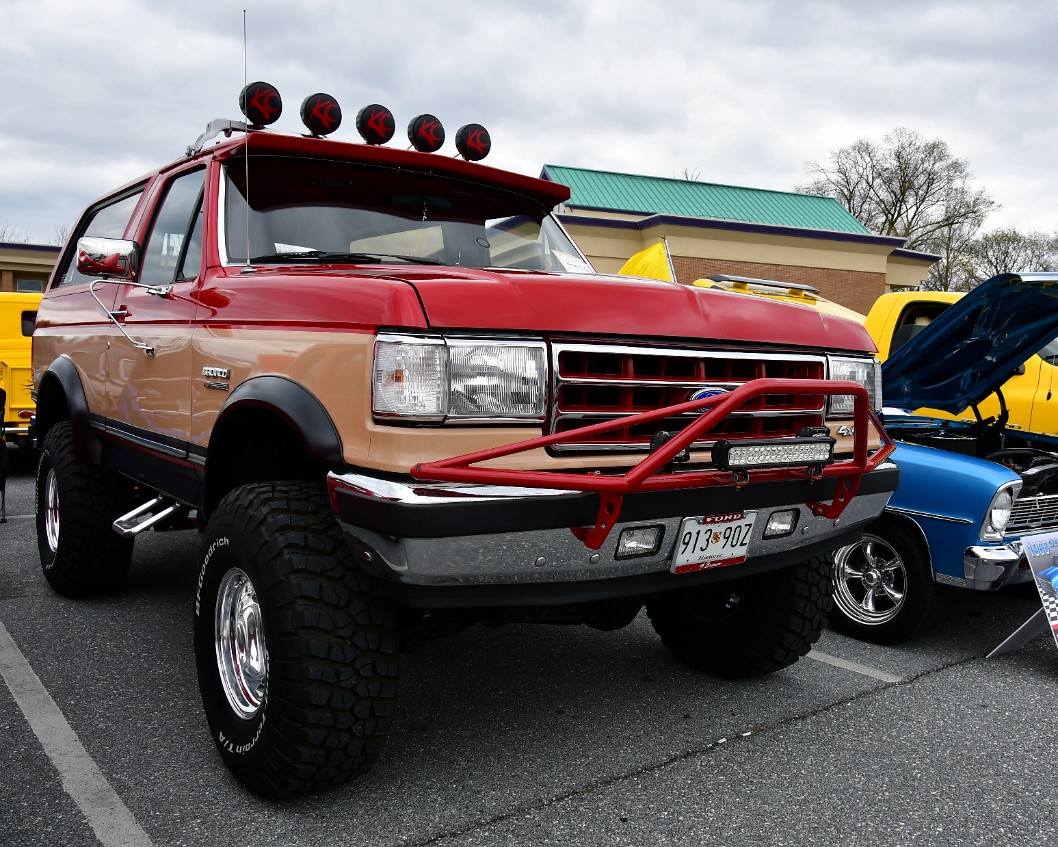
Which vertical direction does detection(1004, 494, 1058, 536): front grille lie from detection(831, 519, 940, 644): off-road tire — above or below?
above

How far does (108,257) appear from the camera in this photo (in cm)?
357

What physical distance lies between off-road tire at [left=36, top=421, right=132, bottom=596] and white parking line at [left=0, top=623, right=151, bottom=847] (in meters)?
0.70

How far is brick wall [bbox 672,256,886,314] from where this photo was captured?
75.6 feet

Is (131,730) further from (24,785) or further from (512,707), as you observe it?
(512,707)

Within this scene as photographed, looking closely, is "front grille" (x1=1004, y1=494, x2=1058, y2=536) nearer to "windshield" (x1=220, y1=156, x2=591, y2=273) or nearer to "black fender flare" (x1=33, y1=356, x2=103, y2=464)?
"windshield" (x1=220, y1=156, x2=591, y2=273)

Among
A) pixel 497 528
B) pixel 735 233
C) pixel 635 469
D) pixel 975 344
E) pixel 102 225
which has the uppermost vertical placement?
pixel 735 233

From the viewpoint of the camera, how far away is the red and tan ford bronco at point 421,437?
221 centimetres

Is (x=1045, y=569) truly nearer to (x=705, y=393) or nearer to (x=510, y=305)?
(x=705, y=393)

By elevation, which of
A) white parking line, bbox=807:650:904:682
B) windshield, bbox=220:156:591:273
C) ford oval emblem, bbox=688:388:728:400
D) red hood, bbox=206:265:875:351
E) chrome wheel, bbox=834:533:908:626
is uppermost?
windshield, bbox=220:156:591:273

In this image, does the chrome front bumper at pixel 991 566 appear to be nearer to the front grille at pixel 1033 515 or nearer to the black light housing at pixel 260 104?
the front grille at pixel 1033 515

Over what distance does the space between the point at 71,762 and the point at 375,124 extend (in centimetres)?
263

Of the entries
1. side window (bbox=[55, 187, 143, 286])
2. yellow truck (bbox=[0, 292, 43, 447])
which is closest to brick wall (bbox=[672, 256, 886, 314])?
yellow truck (bbox=[0, 292, 43, 447])

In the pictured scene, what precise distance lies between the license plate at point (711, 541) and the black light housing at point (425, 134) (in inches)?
86.3

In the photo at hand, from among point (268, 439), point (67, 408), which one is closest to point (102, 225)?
point (67, 408)
